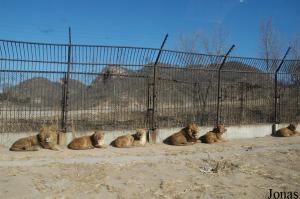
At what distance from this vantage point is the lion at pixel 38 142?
1298 centimetres

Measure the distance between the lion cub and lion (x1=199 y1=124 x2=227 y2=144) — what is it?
2336mm

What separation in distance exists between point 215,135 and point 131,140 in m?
3.27

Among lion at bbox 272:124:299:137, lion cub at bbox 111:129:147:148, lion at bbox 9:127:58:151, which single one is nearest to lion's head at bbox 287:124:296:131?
lion at bbox 272:124:299:137

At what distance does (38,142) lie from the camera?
526 inches

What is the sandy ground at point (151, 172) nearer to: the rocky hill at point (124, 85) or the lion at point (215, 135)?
the lion at point (215, 135)

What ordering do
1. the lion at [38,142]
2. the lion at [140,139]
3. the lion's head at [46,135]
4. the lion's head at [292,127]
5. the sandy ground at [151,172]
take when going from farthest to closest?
the lion's head at [292,127] → the lion at [140,139] → the lion's head at [46,135] → the lion at [38,142] → the sandy ground at [151,172]

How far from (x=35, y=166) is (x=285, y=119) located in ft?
41.4

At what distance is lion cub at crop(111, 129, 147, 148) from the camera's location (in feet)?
46.4

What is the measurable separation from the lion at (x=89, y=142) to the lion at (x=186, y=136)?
99.7 inches

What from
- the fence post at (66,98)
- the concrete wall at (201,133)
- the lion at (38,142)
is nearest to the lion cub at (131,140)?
the concrete wall at (201,133)

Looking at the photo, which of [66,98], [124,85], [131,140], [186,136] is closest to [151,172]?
[131,140]

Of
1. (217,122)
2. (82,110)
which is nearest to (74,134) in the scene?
(82,110)

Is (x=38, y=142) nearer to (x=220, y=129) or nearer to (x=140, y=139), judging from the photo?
(x=140, y=139)

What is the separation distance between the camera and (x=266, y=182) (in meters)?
8.88
